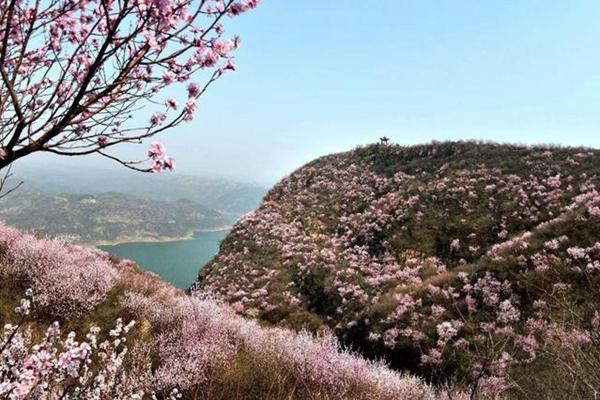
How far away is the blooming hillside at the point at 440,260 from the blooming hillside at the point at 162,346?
9.28ft

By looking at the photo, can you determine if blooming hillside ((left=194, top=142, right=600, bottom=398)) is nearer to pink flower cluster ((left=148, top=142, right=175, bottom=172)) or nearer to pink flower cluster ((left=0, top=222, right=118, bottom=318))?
pink flower cluster ((left=148, top=142, right=175, bottom=172))

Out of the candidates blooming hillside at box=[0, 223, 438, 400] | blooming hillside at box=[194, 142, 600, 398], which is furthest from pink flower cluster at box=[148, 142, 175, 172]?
blooming hillside at box=[194, 142, 600, 398]

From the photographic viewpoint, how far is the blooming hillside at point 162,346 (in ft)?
17.0

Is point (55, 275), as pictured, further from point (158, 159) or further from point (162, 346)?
point (158, 159)

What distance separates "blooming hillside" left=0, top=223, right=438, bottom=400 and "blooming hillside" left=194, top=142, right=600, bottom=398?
283 cm

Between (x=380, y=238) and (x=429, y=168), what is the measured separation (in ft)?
37.4

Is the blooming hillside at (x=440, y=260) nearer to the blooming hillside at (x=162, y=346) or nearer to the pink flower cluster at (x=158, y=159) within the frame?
the blooming hillside at (x=162, y=346)

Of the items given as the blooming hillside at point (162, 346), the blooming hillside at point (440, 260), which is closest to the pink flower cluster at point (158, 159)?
the blooming hillside at point (162, 346)

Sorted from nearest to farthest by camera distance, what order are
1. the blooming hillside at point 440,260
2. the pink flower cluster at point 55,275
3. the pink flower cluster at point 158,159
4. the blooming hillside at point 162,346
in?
the pink flower cluster at point 158,159
the blooming hillside at point 162,346
the pink flower cluster at point 55,275
the blooming hillside at point 440,260

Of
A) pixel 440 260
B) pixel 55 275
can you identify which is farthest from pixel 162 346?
pixel 440 260

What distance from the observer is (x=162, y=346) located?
643 centimetres

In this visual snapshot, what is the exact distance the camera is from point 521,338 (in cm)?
1459

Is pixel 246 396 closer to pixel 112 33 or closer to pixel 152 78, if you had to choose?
pixel 152 78

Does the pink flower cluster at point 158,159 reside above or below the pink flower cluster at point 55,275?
above
